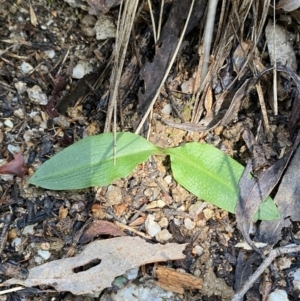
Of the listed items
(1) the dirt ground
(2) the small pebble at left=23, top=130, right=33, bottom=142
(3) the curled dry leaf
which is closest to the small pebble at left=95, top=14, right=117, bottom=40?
(1) the dirt ground

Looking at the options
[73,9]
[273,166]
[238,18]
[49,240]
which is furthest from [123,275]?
[73,9]

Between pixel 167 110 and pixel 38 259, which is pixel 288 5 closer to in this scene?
pixel 167 110

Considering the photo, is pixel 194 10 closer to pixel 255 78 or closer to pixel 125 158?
pixel 255 78

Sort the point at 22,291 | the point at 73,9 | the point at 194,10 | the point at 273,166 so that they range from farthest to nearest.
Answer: the point at 73,9 < the point at 194,10 < the point at 273,166 < the point at 22,291

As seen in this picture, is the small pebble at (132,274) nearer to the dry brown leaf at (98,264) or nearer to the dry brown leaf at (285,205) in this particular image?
the dry brown leaf at (98,264)

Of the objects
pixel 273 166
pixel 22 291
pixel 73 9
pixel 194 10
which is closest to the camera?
pixel 22 291

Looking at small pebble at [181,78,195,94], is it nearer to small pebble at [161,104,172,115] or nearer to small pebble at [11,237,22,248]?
small pebble at [161,104,172,115]
